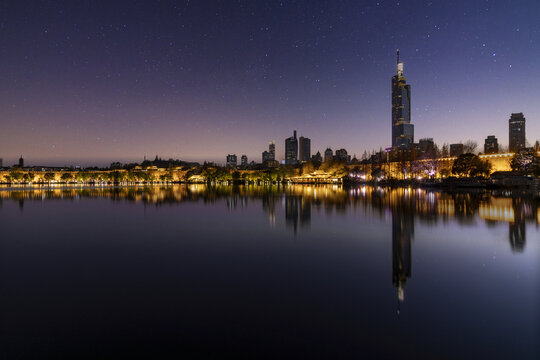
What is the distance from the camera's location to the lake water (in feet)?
15.8

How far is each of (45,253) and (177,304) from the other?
785 cm

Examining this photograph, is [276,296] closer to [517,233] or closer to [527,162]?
[517,233]

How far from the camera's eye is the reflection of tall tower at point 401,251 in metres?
7.59

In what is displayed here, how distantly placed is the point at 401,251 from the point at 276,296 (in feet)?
18.8

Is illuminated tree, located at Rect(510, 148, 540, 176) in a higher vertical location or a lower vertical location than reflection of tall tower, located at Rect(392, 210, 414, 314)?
higher

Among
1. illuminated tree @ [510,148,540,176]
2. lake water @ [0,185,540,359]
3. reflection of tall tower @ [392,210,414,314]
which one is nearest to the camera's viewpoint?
lake water @ [0,185,540,359]

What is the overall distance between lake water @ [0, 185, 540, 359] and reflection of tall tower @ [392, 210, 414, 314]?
75mm

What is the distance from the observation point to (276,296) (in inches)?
266

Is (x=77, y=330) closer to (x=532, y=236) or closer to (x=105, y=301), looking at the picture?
(x=105, y=301)

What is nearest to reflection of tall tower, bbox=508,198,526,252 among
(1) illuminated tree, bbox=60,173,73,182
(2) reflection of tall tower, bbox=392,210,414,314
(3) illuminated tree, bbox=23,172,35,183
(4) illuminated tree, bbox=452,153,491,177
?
(2) reflection of tall tower, bbox=392,210,414,314

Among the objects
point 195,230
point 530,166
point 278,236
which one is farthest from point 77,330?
point 530,166

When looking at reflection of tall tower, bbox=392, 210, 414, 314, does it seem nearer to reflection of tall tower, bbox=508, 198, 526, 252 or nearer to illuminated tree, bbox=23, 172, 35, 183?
reflection of tall tower, bbox=508, 198, 526, 252

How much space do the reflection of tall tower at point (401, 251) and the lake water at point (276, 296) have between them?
3.0 inches

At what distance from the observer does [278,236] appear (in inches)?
544
